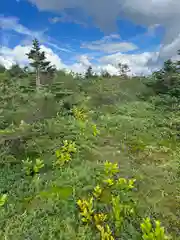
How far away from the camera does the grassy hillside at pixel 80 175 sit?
13.0 feet

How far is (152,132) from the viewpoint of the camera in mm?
9461

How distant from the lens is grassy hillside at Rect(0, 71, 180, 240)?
13.0 feet

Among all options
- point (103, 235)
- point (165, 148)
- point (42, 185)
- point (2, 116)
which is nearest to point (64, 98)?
point (2, 116)

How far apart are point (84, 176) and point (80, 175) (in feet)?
0.30

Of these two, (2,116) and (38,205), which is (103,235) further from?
(2,116)

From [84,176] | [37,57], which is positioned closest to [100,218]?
[84,176]

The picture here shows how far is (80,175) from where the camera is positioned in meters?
5.16

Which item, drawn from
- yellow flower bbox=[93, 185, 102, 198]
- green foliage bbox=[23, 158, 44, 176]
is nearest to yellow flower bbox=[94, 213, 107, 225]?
yellow flower bbox=[93, 185, 102, 198]

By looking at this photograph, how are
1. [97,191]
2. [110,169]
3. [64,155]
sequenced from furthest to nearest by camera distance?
1. [64,155]
2. [110,169]
3. [97,191]

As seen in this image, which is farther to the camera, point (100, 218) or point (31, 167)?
point (31, 167)

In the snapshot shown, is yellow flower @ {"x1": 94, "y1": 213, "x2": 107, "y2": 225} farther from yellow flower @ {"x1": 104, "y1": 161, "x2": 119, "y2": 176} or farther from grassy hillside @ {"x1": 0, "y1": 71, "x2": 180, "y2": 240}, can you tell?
yellow flower @ {"x1": 104, "y1": 161, "x2": 119, "y2": 176}

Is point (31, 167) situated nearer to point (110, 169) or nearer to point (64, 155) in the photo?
point (64, 155)

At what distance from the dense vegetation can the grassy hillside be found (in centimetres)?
2

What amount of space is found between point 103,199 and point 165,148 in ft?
12.6
